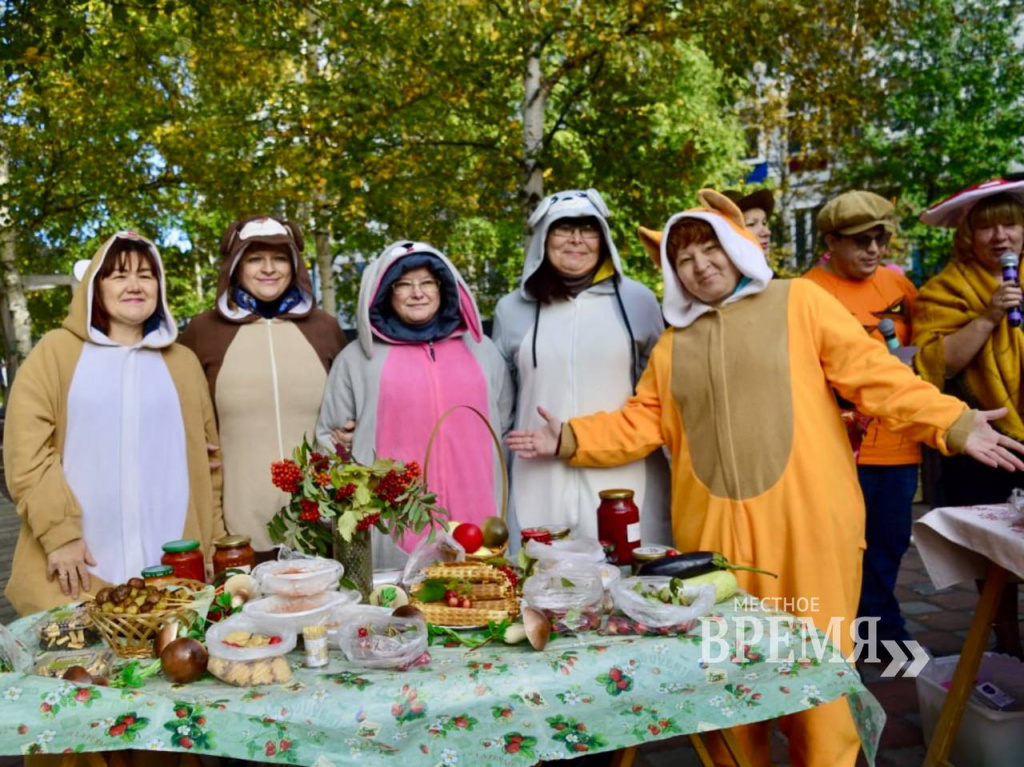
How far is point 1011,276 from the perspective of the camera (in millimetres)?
3543

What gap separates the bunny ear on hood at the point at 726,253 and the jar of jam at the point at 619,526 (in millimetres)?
671

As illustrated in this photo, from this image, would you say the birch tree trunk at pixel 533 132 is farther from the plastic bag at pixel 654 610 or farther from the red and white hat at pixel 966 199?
the plastic bag at pixel 654 610

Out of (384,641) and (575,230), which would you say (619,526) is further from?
(575,230)

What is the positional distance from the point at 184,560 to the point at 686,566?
1392mm

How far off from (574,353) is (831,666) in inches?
67.2

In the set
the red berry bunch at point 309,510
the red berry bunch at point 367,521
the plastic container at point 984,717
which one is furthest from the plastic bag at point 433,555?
the plastic container at point 984,717

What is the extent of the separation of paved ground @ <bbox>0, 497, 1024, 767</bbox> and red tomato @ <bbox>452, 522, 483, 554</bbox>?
1.23 meters

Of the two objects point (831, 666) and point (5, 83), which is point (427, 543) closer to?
point (831, 666)

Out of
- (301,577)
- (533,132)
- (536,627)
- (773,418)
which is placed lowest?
(536,627)

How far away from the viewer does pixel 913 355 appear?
12.2ft

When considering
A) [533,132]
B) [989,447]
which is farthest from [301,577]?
[533,132]

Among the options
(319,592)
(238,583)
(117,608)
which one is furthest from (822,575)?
(117,608)

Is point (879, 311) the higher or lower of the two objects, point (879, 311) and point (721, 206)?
the lower

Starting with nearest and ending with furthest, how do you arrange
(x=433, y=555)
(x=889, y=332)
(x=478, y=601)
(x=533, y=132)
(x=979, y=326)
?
(x=478, y=601), (x=433, y=555), (x=979, y=326), (x=889, y=332), (x=533, y=132)
